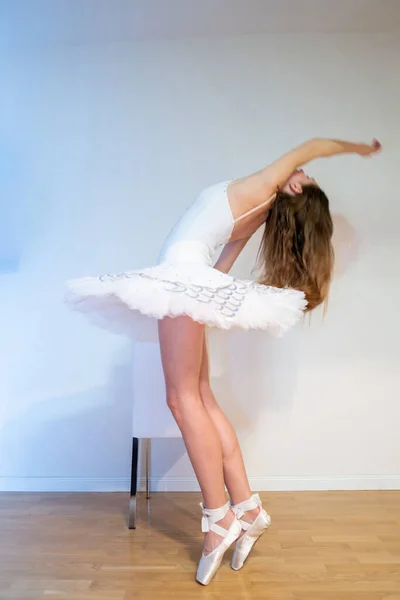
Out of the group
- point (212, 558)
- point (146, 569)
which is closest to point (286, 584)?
point (212, 558)

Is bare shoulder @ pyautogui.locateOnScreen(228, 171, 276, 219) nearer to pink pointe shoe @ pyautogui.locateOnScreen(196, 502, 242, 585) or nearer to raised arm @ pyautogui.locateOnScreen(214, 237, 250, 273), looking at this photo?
raised arm @ pyautogui.locateOnScreen(214, 237, 250, 273)

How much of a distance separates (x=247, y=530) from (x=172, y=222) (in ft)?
4.58

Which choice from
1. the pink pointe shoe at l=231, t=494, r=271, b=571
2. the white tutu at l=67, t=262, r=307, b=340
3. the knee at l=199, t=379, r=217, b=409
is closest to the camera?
the white tutu at l=67, t=262, r=307, b=340

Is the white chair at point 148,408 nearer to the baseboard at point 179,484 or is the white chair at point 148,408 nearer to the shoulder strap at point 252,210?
the baseboard at point 179,484

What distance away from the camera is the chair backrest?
1.84 metres

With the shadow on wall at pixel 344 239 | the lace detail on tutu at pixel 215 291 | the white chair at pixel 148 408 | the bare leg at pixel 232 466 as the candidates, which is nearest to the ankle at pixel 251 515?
the bare leg at pixel 232 466

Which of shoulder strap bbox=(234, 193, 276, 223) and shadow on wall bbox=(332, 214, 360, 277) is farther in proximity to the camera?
shadow on wall bbox=(332, 214, 360, 277)

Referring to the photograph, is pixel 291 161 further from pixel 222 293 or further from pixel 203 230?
pixel 222 293

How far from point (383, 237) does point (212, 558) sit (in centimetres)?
162

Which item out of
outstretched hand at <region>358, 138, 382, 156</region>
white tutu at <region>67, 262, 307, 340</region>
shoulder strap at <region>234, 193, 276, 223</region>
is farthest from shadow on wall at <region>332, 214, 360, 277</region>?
white tutu at <region>67, 262, 307, 340</region>

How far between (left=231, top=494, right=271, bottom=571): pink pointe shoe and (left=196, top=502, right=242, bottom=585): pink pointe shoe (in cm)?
4

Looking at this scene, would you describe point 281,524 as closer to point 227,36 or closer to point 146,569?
point 146,569

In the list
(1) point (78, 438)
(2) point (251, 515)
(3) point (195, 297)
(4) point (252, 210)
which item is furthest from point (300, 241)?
(1) point (78, 438)

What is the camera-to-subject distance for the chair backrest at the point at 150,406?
184 centimetres
